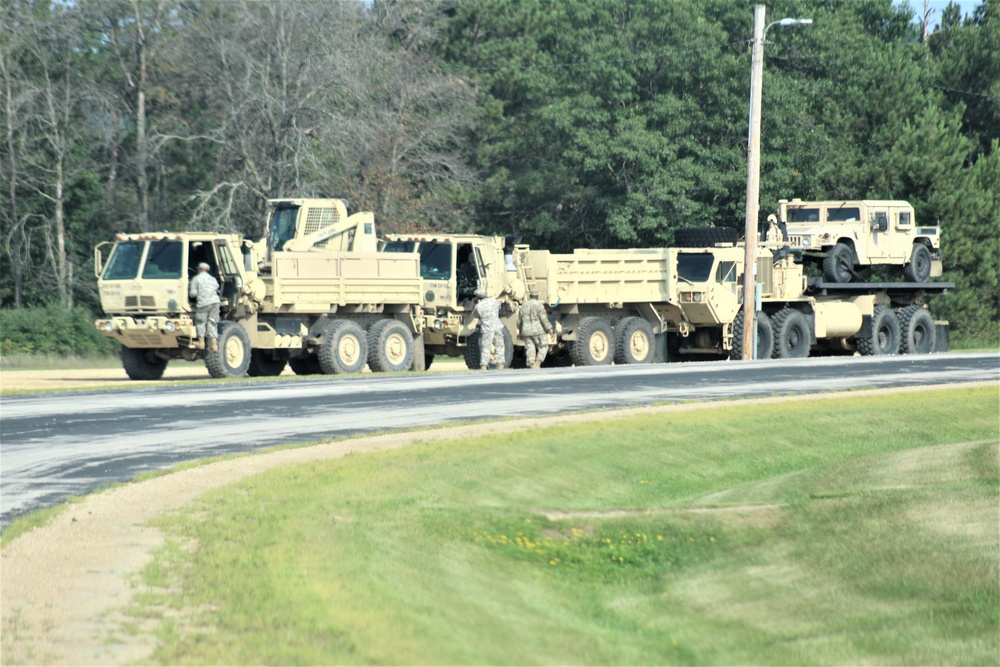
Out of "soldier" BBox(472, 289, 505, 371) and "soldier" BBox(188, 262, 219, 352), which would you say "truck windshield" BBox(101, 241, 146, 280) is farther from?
"soldier" BBox(472, 289, 505, 371)

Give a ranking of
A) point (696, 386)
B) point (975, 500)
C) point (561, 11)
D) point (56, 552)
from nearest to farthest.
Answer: point (56, 552)
point (975, 500)
point (696, 386)
point (561, 11)

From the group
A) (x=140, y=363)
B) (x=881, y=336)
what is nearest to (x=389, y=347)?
(x=140, y=363)

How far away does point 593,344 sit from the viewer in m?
32.6

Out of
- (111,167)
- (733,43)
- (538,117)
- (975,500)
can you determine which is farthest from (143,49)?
(975,500)

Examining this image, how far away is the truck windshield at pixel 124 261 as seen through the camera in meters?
27.5

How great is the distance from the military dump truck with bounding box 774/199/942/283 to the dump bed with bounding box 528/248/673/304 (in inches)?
242

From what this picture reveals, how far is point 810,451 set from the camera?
1983 cm

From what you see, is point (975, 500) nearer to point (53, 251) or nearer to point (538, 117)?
point (53, 251)

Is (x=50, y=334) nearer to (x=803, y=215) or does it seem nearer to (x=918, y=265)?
(x=803, y=215)

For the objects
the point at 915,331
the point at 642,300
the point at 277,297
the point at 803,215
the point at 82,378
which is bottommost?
the point at 82,378

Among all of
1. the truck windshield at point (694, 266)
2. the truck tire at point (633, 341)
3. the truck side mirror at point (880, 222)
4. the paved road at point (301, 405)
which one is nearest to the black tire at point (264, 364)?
the paved road at point (301, 405)

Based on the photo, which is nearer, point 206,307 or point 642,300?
point 206,307

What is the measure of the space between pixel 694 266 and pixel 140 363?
13459 mm

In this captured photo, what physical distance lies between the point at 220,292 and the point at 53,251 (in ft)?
64.7
